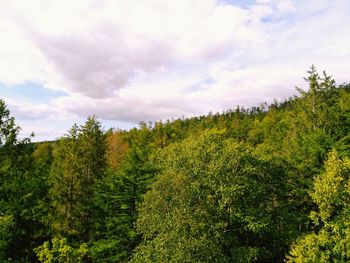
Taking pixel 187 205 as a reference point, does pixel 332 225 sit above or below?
below

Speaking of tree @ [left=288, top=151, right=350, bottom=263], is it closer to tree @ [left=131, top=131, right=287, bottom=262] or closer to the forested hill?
the forested hill

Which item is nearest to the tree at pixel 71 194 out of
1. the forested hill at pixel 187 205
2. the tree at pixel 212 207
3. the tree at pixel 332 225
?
the forested hill at pixel 187 205

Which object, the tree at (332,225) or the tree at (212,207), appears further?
the tree at (212,207)

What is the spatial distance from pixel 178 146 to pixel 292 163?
31.6 feet

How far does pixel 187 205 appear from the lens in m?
A: 22.9

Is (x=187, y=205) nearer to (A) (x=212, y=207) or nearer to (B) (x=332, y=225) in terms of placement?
(A) (x=212, y=207)

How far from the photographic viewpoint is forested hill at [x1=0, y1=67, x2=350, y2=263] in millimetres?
20109

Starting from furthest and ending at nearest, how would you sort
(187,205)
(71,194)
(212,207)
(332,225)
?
(71,194) < (212,207) < (187,205) < (332,225)

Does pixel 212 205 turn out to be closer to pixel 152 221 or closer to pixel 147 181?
pixel 152 221

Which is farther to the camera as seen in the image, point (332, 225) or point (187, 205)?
point (187, 205)

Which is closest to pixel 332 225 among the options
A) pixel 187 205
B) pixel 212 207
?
pixel 212 207

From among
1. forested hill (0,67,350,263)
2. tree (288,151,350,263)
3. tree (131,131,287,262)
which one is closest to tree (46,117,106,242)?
forested hill (0,67,350,263)

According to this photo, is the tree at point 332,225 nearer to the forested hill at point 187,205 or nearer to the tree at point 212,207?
the forested hill at point 187,205

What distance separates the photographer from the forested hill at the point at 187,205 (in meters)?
20.1
